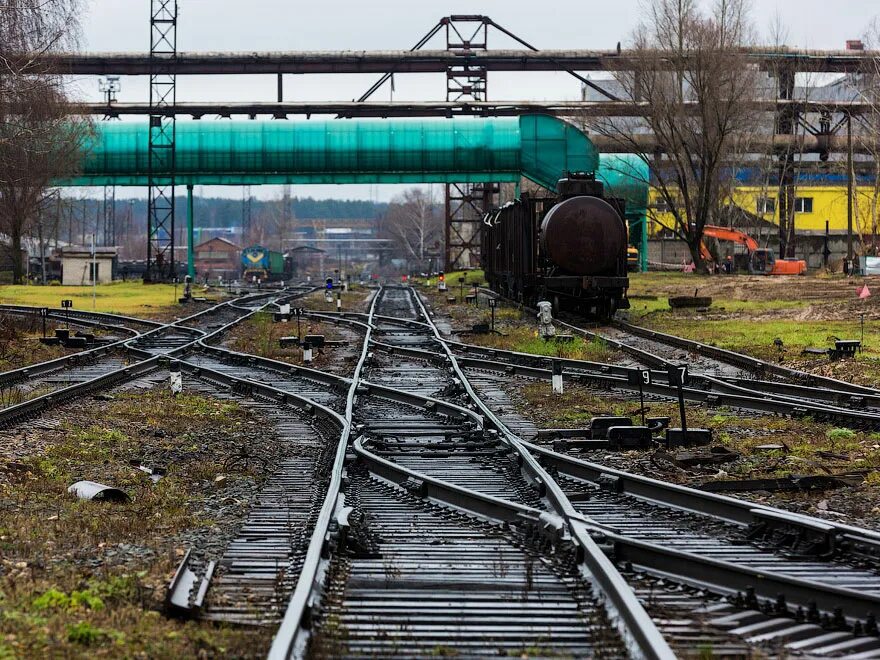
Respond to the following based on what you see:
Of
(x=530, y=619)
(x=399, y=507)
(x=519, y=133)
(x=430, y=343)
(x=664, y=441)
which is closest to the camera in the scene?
(x=530, y=619)

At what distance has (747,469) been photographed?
9.70 metres

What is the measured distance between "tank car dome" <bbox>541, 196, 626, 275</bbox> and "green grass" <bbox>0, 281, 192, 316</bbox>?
13667mm

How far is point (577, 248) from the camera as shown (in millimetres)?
27906

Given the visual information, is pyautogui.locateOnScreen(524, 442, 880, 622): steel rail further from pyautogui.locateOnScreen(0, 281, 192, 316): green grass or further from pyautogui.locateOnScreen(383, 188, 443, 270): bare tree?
pyautogui.locateOnScreen(383, 188, 443, 270): bare tree

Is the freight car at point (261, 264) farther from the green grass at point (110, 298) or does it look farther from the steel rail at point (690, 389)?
the steel rail at point (690, 389)

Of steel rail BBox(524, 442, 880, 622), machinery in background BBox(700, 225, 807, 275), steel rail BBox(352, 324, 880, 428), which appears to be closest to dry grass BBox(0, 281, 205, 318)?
steel rail BBox(352, 324, 880, 428)

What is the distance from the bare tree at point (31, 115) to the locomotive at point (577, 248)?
11873 millimetres

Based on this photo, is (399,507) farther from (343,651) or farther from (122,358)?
(122,358)

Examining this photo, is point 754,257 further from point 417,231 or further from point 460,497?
point 417,231

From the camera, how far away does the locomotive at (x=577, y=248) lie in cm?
2789

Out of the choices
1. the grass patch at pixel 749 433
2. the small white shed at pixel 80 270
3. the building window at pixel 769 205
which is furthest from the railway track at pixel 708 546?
the building window at pixel 769 205

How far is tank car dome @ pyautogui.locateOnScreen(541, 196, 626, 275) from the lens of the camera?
2784cm

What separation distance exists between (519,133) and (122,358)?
3851cm

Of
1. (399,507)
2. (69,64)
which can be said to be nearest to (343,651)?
(399,507)
